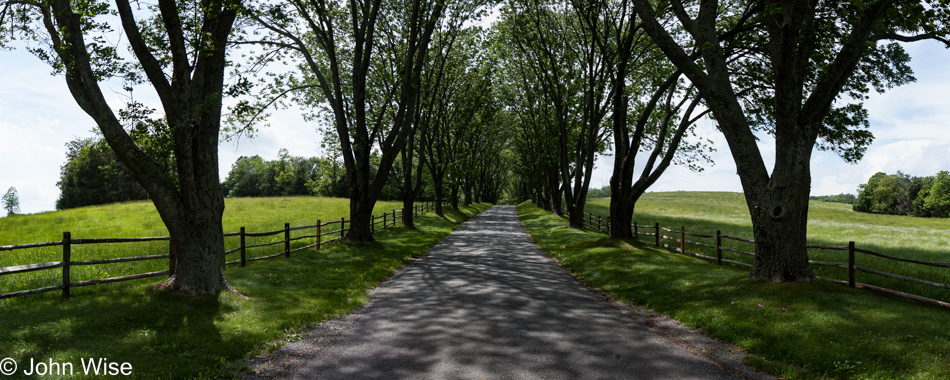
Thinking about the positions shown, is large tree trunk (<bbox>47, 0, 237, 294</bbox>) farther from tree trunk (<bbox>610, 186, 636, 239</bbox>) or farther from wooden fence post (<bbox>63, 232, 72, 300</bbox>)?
tree trunk (<bbox>610, 186, 636, 239</bbox>)

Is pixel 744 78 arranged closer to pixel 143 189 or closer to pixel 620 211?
pixel 620 211

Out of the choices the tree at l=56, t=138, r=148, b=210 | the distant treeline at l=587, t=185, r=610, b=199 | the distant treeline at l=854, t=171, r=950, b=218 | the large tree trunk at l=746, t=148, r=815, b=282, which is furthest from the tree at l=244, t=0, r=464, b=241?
the distant treeline at l=587, t=185, r=610, b=199

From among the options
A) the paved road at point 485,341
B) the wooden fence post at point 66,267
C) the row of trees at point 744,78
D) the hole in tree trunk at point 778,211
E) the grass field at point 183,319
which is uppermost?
the row of trees at point 744,78

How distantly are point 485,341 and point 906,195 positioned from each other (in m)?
116

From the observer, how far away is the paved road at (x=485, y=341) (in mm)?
5410

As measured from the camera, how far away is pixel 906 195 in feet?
287

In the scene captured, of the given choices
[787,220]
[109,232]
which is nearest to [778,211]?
[787,220]

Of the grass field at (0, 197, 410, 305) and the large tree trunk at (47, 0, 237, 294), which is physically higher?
the large tree trunk at (47, 0, 237, 294)

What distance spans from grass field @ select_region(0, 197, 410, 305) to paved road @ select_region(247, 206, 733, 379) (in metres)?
5.72

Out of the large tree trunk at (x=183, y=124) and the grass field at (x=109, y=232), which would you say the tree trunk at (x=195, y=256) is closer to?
the large tree trunk at (x=183, y=124)

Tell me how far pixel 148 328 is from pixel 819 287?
11300mm

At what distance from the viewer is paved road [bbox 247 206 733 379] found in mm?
5410

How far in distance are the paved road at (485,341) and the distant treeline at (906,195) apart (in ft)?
327

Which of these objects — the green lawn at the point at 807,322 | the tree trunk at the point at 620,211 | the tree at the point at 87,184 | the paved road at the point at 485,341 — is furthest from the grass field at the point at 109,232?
the tree at the point at 87,184
